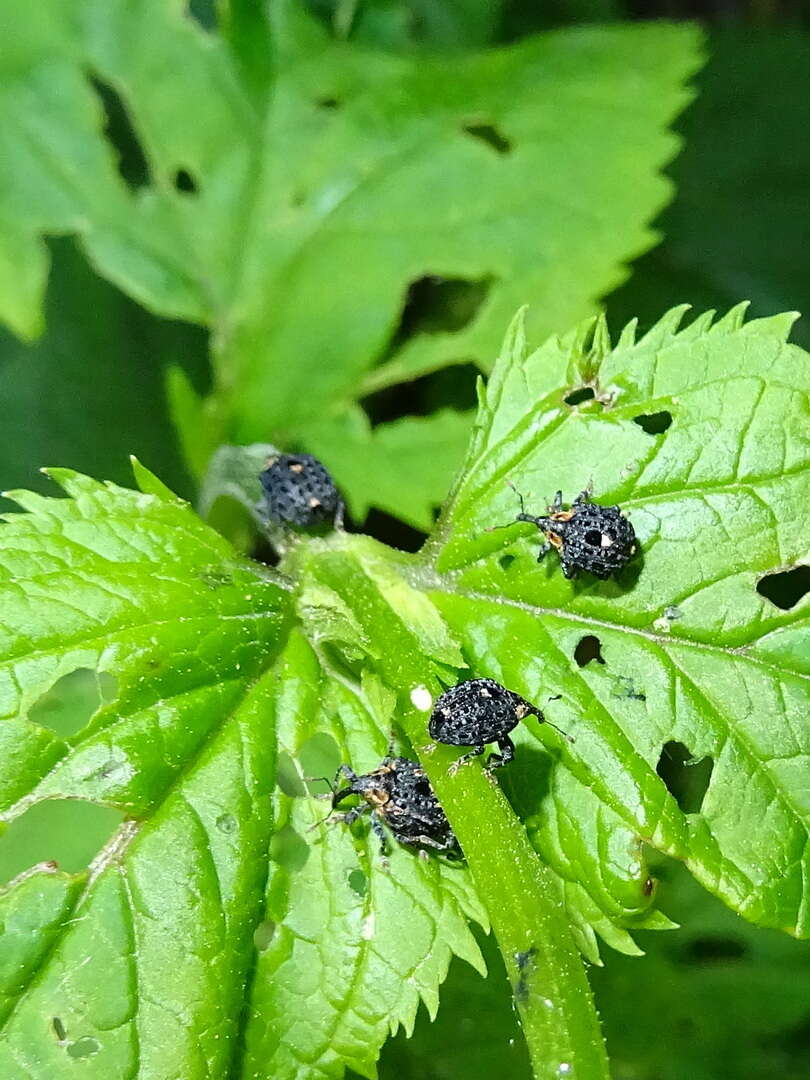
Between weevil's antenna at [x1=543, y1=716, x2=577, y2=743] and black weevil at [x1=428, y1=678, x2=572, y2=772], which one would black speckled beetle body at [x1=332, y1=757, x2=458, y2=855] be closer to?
black weevil at [x1=428, y1=678, x2=572, y2=772]

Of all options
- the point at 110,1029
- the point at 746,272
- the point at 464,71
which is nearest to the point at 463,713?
the point at 110,1029

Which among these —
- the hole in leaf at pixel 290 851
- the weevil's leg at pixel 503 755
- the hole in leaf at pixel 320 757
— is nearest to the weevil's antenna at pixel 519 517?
the weevil's leg at pixel 503 755

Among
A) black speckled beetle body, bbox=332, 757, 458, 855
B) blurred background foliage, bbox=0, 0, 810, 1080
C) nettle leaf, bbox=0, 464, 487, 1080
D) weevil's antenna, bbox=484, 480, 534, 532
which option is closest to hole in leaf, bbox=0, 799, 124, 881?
blurred background foliage, bbox=0, 0, 810, 1080

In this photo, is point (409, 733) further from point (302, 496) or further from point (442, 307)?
point (442, 307)

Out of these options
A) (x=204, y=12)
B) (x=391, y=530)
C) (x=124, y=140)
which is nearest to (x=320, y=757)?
(x=391, y=530)

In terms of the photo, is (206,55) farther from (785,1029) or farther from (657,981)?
(785,1029)

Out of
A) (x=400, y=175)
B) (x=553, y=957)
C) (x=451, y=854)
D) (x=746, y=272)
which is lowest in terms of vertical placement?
(x=553, y=957)
